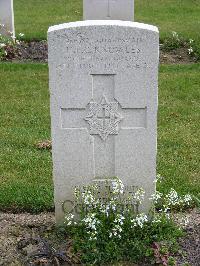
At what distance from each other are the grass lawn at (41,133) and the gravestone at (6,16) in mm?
1687

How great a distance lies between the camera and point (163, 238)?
435 centimetres

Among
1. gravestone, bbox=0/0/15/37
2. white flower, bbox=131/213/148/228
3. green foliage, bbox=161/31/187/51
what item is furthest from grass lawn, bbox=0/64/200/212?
gravestone, bbox=0/0/15/37

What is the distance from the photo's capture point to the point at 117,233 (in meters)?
Answer: 4.27

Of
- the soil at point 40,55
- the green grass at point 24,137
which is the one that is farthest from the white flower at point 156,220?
the soil at point 40,55

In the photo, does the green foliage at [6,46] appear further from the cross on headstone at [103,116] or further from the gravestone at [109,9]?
the cross on headstone at [103,116]

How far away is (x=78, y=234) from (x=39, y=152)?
82.2 inches

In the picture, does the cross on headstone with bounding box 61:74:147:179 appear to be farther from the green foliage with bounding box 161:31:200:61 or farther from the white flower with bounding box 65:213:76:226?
the green foliage with bounding box 161:31:200:61

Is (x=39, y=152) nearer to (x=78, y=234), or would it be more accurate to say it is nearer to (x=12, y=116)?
(x=12, y=116)

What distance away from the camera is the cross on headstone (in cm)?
426

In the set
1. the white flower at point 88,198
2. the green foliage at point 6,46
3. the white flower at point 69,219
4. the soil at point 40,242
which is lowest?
the soil at point 40,242

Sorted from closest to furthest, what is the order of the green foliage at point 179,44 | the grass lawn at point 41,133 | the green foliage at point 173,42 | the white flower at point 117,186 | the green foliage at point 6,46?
the white flower at point 117,186, the grass lawn at point 41,133, the green foliage at point 6,46, the green foliage at point 179,44, the green foliage at point 173,42

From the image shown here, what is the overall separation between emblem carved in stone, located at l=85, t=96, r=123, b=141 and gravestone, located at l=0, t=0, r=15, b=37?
7144 millimetres

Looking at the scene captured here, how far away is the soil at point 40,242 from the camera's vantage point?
4172 millimetres

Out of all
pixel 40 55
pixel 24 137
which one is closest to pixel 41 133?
pixel 24 137
